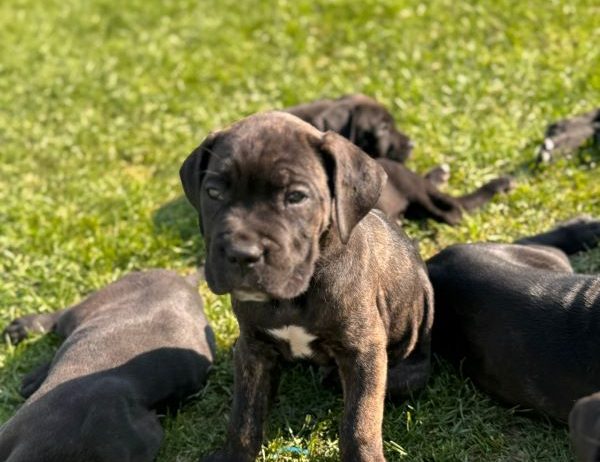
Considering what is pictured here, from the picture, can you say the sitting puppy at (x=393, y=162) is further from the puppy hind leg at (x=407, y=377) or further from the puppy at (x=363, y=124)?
the puppy hind leg at (x=407, y=377)

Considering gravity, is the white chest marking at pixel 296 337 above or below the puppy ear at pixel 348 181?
below

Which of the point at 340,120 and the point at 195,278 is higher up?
the point at 340,120

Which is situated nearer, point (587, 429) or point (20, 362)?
point (587, 429)

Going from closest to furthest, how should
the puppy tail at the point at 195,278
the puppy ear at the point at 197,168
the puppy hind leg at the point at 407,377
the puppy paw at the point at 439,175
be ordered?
1. the puppy ear at the point at 197,168
2. the puppy hind leg at the point at 407,377
3. the puppy tail at the point at 195,278
4. the puppy paw at the point at 439,175

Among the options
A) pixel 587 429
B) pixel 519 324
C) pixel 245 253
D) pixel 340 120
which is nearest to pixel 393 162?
pixel 340 120

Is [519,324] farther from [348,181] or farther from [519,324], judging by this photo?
[348,181]

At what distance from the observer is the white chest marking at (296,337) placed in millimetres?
5344

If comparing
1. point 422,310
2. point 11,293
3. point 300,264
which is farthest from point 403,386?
point 11,293

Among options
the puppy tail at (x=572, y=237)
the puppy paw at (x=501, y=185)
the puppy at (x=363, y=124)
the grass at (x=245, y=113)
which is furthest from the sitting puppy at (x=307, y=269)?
the puppy at (x=363, y=124)

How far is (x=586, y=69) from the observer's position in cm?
1031

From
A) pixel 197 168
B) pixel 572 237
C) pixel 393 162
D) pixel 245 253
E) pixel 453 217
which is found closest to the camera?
pixel 245 253

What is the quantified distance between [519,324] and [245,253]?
209 centimetres

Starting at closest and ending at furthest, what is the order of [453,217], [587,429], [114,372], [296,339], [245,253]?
[587,429]
[245,253]
[296,339]
[114,372]
[453,217]

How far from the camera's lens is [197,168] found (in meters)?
5.17
